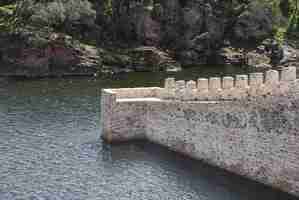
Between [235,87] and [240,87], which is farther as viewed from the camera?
[235,87]

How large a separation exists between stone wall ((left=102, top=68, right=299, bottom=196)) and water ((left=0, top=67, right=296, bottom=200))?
2.64ft

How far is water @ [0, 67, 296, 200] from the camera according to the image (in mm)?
28484

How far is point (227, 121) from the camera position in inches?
1192

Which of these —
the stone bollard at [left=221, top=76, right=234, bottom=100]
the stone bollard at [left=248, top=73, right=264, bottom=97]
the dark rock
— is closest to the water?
the stone bollard at [left=221, top=76, right=234, bottom=100]

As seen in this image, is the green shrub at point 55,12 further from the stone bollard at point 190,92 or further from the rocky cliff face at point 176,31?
the stone bollard at point 190,92

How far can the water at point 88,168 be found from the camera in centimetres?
2848

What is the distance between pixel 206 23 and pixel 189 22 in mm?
2948

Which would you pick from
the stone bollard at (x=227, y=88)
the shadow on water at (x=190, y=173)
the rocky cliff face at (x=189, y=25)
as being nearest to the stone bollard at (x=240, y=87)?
the stone bollard at (x=227, y=88)

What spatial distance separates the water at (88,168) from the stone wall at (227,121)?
0.80 metres

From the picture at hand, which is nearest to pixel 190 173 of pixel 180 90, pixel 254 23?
pixel 180 90

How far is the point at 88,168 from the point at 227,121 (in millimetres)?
8282

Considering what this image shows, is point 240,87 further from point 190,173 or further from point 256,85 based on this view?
point 190,173

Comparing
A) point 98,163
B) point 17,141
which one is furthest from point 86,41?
point 98,163

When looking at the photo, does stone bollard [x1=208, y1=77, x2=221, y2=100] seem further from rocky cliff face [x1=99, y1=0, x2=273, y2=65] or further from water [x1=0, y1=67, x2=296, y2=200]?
rocky cliff face [x1=99, y1=0, x2=273, y2=65]
